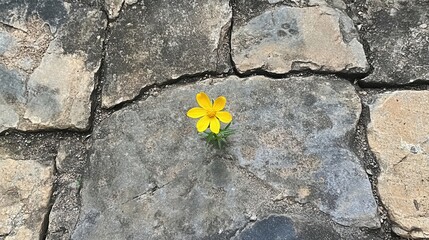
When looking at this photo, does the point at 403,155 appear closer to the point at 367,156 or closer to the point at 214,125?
the point at 367,156

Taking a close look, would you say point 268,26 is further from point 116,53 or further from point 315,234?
point 315,234

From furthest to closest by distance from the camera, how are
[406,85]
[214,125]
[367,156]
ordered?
[406,85] < [367,156] < [214,125]

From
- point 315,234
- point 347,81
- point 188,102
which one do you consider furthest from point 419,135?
point 188,102

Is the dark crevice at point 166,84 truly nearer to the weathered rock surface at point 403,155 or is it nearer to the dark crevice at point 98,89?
the dark crevice at point 98,89

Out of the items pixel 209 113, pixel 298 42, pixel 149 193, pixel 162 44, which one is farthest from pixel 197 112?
pixel 298 42

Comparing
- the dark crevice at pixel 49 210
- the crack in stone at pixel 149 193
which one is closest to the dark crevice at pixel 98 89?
the dark crevice at pixel 49 210
